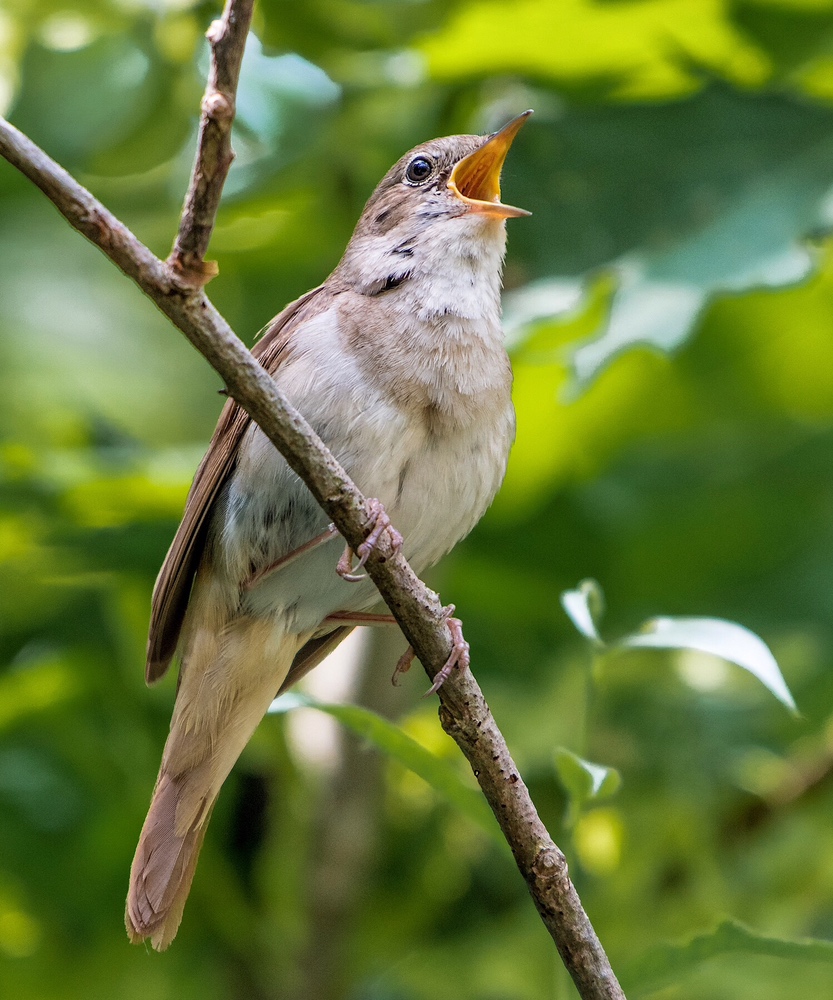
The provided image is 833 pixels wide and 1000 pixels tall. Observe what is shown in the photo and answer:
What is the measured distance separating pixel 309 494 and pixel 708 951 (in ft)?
4.36

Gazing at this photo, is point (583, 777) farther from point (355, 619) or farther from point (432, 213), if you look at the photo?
point (432, 213)

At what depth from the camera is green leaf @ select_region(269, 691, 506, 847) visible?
2.31m

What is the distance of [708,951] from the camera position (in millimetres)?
2176

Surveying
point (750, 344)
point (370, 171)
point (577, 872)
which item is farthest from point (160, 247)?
point (577, 872)

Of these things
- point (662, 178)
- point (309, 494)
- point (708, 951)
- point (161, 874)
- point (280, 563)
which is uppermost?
point (662, 178)

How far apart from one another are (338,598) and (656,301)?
3.78 feet

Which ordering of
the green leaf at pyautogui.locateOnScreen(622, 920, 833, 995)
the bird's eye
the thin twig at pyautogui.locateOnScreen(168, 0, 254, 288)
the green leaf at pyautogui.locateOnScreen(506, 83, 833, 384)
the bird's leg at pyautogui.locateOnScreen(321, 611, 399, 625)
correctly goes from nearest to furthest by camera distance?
the thin twig at pyautogui.locateOnScreen(168, 0, 254, 288) → the green leaf at pyautogui.locateOnScreen(622, 920, 833, 995) → the bird's leg at pyautogui.locateOnScreen(321, 611, 399, 625) → the bird's eye → the green leaf at pyautogui.locateOnScreen(506, 83, 833, 384)

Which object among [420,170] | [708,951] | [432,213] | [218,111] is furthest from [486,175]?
[708,951]

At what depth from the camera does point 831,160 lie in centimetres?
381

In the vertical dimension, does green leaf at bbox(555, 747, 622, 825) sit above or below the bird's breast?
below

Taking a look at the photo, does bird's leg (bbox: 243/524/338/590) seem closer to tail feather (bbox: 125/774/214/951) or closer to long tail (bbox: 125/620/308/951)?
long tail (bbox: 125/620/308/951)

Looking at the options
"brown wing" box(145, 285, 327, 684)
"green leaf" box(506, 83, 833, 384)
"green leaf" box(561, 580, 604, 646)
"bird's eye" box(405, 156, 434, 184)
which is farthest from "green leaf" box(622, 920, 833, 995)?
"bird's eye" box(405, 156, 434, 184)

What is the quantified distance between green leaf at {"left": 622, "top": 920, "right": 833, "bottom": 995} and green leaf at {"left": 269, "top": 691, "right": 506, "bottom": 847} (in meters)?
0.37

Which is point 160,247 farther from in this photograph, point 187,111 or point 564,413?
point 564,413
